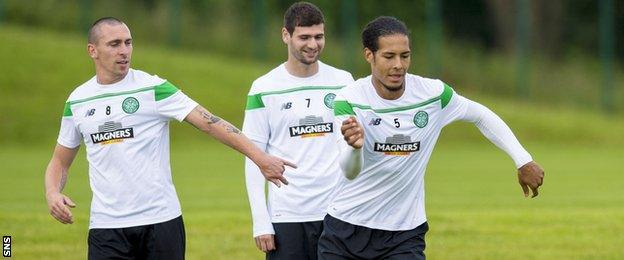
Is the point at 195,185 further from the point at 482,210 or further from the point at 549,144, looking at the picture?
the point at 549,144

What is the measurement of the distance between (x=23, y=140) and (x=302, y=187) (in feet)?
78.2

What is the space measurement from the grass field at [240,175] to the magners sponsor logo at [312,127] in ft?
15.5

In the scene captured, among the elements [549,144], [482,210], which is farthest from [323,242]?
[549,144]

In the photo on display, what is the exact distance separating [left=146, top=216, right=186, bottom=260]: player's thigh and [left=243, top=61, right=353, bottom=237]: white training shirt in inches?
24.3

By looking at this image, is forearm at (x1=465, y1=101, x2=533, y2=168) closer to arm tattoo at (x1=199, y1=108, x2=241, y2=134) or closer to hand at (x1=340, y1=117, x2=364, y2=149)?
hand at (x1=340, y1=117, x2=364, y2=149)

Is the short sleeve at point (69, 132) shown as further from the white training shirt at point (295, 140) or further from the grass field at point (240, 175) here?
the grass field at point (240, 175)

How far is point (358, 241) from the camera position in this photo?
8.46 m

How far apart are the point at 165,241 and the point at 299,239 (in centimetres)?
102

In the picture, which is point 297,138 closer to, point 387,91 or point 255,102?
point 255,102

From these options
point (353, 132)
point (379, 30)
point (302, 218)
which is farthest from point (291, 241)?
point (353, 132)

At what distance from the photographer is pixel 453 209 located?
18.6 m

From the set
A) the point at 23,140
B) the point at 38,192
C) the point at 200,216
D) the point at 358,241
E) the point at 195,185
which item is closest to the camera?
the point at 358,241

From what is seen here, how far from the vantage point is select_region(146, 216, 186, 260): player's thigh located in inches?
352

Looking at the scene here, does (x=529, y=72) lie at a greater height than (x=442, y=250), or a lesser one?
greater
